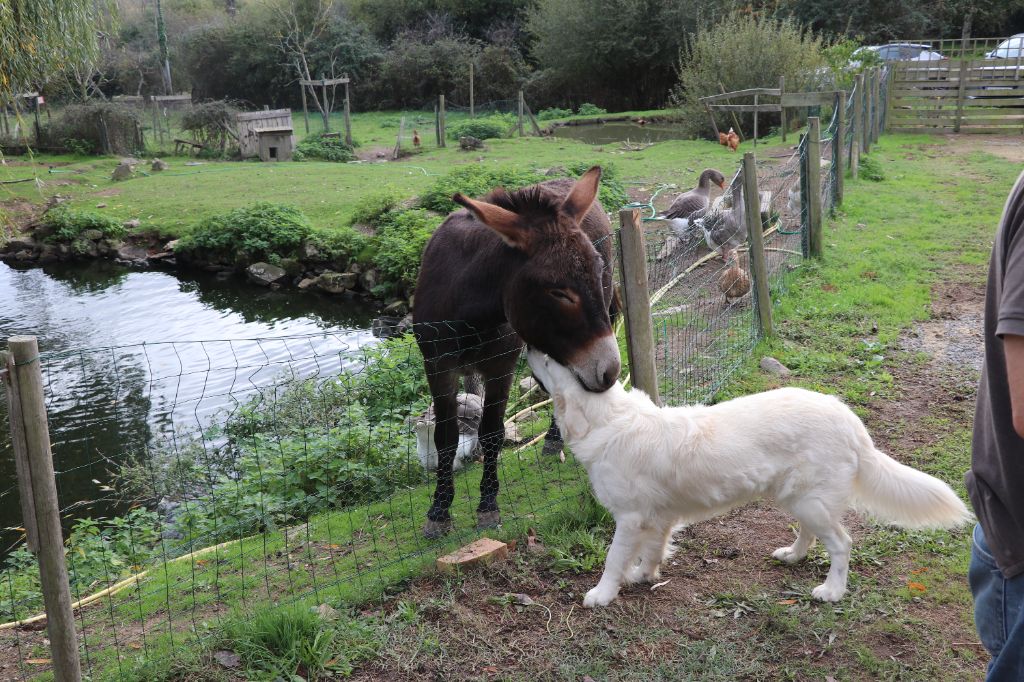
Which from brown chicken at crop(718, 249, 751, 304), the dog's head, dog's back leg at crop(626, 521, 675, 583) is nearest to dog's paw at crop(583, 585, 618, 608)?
dog's back leg at crop(626, 521, 675, 583)

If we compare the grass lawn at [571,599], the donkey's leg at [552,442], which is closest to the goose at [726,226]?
the grass lawn at [571,599]

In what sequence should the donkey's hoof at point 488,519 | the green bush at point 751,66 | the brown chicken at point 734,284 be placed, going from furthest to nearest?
the green bush at point 751,66
the brown chicken at point 734,284
the donkey's hoof at point 488,519

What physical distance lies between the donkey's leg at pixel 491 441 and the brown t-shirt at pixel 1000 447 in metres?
3.12

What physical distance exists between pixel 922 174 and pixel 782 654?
14.1 m

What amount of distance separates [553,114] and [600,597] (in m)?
35.5

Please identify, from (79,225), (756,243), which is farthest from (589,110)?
(756,243)

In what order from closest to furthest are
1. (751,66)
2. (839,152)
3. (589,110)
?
(839,152), (751,66), (589,110)

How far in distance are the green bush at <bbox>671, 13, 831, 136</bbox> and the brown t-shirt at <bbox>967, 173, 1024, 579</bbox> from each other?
80.7 feet

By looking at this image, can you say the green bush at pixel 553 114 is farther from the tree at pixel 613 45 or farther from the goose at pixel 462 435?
the goose at pixel 462 435

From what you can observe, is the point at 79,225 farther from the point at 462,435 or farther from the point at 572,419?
the point at 572,419

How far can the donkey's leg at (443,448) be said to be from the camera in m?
4.65

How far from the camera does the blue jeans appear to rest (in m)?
1.71

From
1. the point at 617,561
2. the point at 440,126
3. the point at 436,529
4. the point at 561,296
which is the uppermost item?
the point at 440,126

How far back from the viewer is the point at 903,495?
137 inches
